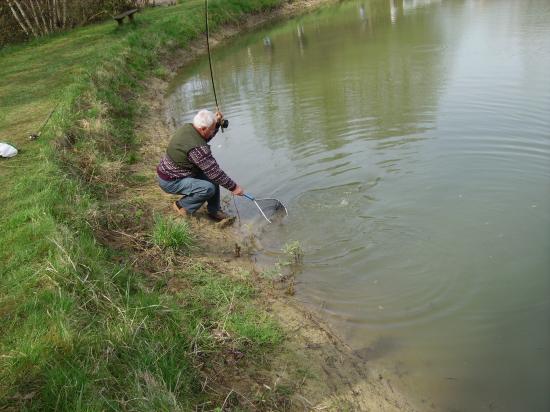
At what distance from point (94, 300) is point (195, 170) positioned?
2708 mm

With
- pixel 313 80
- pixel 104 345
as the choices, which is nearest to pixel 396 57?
pixel 313 80

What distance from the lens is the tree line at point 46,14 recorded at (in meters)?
19.1

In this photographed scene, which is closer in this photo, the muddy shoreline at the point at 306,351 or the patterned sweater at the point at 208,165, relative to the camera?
the muddy shoreline at the point at 306,351

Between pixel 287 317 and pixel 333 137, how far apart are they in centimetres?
500

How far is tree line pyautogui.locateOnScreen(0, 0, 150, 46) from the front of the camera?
62.5ft

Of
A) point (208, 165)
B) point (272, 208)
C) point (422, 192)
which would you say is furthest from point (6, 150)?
point (422, 192)

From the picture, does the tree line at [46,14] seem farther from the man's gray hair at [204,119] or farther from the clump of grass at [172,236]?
the clump of grass at [172,236]

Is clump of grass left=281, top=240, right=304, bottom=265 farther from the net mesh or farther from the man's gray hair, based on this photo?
the man's gray hair

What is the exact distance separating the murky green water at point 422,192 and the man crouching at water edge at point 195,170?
0.90 metres

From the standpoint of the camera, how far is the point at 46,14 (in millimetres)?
20375

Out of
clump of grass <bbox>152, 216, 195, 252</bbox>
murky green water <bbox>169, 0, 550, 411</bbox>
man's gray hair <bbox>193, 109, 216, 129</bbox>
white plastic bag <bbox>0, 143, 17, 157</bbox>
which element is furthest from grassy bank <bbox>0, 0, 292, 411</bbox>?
man's gray hair <bbox>193, 109, 216, 129</bbox>

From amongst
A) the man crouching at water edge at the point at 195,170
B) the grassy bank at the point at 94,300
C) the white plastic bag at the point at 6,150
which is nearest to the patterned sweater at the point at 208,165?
the man crouching at water edge at the point at 195,170

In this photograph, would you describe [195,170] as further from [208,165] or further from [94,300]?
[94,300]

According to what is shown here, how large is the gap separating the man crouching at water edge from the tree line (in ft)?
52.8
